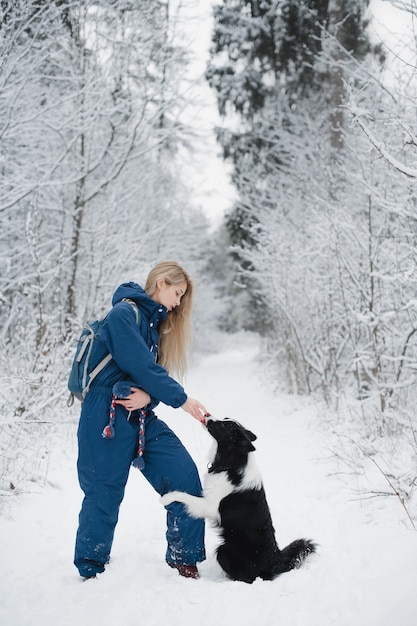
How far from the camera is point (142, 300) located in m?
2.84

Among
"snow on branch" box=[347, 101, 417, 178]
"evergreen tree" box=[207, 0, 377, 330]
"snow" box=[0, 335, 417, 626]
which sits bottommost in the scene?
"snow" box=[0, 335, 417, 626]

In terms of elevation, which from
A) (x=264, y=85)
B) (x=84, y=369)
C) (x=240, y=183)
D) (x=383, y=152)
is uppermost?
(x=264, y=85)

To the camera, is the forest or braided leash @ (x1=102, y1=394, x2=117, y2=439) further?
the forest

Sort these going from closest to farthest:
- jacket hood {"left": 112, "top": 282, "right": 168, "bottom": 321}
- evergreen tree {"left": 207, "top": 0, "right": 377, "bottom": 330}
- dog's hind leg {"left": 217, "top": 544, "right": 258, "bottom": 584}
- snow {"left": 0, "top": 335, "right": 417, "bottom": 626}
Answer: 1. snow {"left": 0, "top": 335, "right": 417, "bottom": 626}
2. dog's hind leg {"left": 217, "top": 544, "right": 258, "bottom": 584}
3. jacket hood {"left": 112, "top": 282, "right": 168, "bottom": 321}
4. evergreen tree {"left": 207, "top": 0, "right": 377, "bottom": 330}

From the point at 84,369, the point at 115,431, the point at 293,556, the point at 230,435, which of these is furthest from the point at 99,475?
the point at 293,556

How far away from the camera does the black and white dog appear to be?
9.05 ft

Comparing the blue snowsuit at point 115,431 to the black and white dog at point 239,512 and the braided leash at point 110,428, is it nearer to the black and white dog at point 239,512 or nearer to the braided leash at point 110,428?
the braided leash at point 110,428

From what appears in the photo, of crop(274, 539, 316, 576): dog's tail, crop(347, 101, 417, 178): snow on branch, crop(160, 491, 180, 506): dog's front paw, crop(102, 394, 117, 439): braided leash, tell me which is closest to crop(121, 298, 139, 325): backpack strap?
crop(102, 394, 117, 439): braided leash

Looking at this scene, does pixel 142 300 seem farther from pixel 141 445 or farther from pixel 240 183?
pixel 240 183

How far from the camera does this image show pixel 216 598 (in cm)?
247

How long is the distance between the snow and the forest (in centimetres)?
36

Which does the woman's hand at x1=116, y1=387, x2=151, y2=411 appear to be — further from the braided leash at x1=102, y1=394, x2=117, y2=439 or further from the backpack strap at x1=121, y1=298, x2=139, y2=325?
the backpack strap at x1=121, y1=298, x2=139, y2=325

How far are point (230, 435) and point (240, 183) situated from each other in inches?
417

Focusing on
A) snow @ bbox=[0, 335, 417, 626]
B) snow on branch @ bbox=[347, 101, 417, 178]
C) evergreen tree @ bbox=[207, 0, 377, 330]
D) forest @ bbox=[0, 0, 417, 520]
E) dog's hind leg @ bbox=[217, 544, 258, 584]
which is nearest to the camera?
snow @ bbox=[0, 335, 417, 626]
